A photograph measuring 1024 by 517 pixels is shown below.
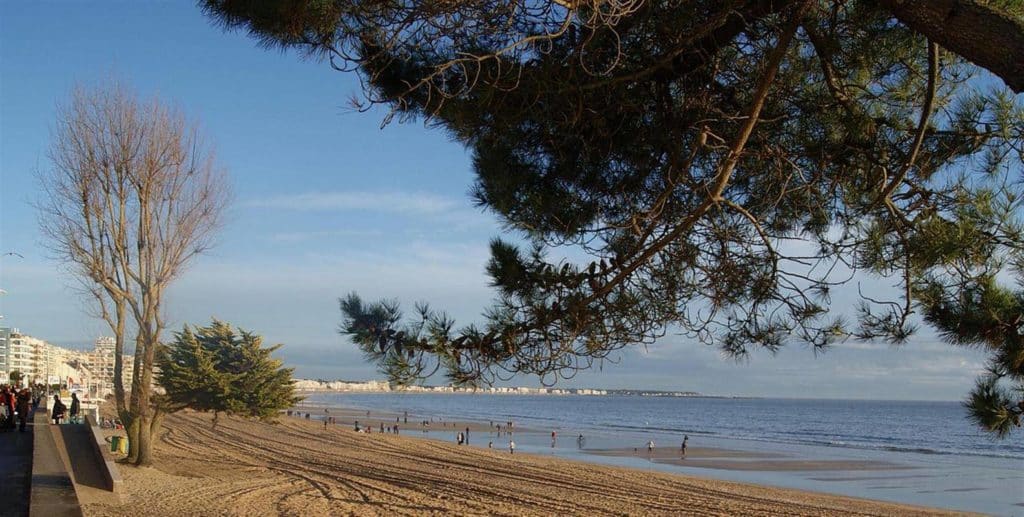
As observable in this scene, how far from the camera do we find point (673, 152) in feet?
14.2

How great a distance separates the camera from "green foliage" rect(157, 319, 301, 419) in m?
17.2

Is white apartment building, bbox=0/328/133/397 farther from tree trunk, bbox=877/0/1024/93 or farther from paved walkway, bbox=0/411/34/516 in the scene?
tree trunk, bbox=877/0/1024/93

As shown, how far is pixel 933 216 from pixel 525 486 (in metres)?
17.3

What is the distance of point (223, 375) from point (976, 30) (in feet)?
56.1

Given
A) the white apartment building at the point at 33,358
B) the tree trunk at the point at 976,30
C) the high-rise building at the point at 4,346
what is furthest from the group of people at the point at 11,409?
the high-rise building at the point at 4,346

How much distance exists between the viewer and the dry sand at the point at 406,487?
14508 millimetres

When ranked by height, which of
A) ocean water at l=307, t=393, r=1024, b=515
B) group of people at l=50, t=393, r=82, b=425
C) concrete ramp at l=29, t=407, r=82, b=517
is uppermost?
group of people at l=50, t=393, r=82, b=425

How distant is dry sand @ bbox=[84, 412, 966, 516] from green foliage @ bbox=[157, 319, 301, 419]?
1433mm

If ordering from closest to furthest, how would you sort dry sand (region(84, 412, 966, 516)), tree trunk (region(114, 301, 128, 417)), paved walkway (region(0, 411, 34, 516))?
paved walkway (region(0, 411, 34, 516)), dry sand (region(84, 412, 966, 516)), tree trunk (region(114, 301, 128, 417))

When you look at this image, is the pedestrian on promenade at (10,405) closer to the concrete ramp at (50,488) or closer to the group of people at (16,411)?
the group of people at (16,411)

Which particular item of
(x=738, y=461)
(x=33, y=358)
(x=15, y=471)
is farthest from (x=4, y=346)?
(x=15, y=471)

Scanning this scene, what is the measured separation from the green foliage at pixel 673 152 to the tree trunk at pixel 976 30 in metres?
0.87

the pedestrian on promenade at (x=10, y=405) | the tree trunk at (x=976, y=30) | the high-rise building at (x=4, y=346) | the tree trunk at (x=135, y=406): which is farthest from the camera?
the high-rise building at (x=4, y=346)

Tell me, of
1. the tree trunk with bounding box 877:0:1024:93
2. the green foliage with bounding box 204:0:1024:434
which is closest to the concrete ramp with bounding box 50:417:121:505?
the green foliage with bounding box 204:0:1024:434
